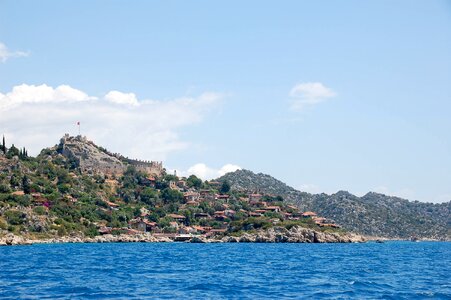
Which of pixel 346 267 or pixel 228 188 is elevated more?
pixel 228 188

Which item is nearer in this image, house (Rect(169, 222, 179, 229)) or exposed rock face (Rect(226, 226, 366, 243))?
exposed rock face (Rect(226, 226, 366, 243))

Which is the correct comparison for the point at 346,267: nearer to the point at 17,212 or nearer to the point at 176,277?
the point at 176,277

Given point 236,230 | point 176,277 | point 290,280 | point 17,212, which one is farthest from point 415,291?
point 236,230

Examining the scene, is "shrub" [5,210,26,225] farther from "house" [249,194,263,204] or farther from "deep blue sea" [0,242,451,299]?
"house" [249,194,263,204]

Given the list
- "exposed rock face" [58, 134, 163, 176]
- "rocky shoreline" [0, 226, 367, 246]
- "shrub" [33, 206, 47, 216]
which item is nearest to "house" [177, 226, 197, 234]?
"rocky shoreline" [0, 226, 367, 246]

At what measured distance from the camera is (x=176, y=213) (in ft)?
463

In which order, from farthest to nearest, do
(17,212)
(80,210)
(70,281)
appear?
(80,210) < (17,212) < (70,281)

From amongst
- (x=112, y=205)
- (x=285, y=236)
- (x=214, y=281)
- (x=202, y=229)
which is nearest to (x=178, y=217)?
(x=202, y=229)

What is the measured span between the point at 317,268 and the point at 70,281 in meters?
20.8

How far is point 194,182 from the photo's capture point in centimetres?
17475

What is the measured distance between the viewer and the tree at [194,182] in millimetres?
173250

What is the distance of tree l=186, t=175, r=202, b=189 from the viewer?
6821 inches

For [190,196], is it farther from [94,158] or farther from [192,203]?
[94,158]

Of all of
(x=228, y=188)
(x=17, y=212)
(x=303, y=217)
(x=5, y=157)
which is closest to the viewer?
(x=17, y=212)
